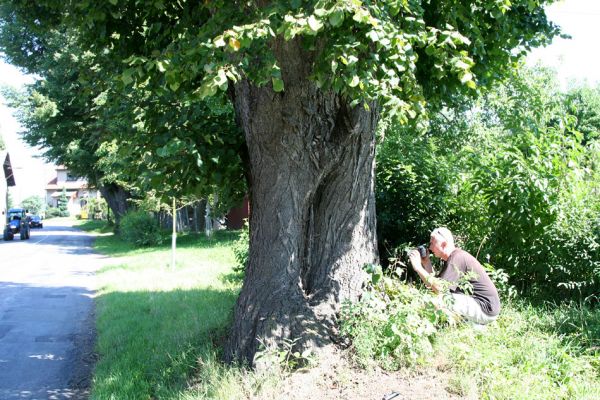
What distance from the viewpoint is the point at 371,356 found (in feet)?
15.4

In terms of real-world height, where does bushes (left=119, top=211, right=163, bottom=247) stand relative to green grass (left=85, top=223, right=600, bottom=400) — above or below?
above

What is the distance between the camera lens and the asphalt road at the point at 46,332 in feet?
21.2

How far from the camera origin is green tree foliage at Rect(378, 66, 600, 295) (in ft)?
20.4

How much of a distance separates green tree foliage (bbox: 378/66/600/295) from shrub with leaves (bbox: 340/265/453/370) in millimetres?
1772

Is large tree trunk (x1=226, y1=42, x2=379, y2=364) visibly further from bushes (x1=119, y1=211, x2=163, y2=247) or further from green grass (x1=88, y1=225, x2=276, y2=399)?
bushes (x1=119, y1=211, x2=163, y2=247)

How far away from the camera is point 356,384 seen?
4.45 metres

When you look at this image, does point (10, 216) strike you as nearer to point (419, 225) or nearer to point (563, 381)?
point (419, 225)

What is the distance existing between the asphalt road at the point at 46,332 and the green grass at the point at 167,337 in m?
0.33

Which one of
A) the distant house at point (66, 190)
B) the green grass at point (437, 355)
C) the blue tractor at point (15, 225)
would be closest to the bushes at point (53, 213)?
the distant house at point (66, 190)

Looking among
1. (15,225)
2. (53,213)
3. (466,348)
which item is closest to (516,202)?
(466,348)

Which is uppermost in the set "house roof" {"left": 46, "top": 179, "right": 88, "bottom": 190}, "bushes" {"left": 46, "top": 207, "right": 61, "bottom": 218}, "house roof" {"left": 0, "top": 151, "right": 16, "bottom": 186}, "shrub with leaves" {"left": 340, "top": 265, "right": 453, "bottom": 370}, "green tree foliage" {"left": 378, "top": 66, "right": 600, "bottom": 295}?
"house roof" {"left": 46, "top": 179, "right": 88, "bottom": 190}

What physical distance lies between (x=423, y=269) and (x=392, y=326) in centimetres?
90

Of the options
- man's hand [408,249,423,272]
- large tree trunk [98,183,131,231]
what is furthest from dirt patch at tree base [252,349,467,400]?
large tree trunk [98,183,131,231]

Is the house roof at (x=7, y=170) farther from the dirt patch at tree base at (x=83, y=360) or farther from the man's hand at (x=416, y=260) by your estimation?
the man's hand at (x=416, y=260)
